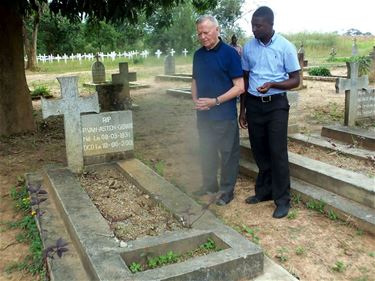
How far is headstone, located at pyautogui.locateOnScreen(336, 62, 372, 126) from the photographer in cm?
637

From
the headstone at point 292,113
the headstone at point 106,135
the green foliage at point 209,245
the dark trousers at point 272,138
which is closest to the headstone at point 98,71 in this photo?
the headstone at point 292,113

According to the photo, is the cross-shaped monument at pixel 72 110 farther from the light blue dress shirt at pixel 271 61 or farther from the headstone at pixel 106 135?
A: the light blue dress shirt at pixel 271 61

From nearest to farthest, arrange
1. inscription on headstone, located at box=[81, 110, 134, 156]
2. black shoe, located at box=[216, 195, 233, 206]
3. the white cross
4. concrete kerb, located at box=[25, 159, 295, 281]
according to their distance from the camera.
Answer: concrete kerb, located at box=[25, 159, 295, 281] < black shoe, located at box=[216, 195, 233, 206] < inscription on headstone, located at box=[81, 110, 134, 156] < the white cross

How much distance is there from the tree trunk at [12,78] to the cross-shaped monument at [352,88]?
5043 mm

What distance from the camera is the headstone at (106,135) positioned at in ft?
16.4

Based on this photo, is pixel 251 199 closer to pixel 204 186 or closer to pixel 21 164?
pixel 204 186

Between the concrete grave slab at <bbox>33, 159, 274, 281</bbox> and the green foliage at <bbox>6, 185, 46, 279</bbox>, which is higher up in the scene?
the concrete grave slab at <bbox>33, 159, 274, 281</bbox>

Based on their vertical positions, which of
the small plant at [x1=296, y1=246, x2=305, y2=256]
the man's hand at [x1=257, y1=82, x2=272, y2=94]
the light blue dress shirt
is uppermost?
the light blue dress shirt

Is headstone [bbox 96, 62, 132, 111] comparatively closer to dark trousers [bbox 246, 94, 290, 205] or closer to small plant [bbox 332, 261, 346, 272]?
dark trousers [bbox 246, 94, 290, 205]

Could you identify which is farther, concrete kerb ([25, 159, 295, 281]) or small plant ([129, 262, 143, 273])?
small plant ([129, 262, 143, 273])

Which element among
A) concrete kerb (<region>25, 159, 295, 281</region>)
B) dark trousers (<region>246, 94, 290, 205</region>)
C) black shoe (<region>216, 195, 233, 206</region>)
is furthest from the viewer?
black shoe (<region>216, 195, 233, 206</region>)

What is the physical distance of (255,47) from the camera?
3.86 meters

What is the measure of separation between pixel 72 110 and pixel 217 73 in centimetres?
176

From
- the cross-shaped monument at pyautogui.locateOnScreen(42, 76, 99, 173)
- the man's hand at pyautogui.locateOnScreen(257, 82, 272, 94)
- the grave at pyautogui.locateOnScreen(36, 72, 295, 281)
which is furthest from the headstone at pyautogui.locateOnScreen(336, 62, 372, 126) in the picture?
the cross-shaped monument at pyautogui.locateOnScreen(42, 76, 99, 173)
